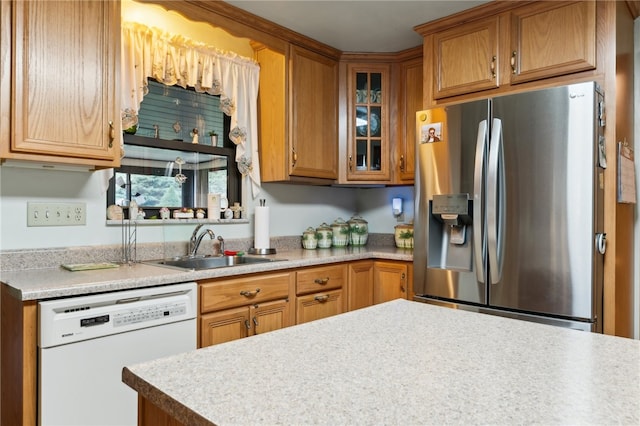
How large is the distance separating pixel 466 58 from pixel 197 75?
66.1 inches

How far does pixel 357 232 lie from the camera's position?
140 inches

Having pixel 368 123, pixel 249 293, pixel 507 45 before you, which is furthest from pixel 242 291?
pixel 507 45

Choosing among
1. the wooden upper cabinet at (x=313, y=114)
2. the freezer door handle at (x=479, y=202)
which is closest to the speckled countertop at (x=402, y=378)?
the freezer door handle at (x=479, y=202)

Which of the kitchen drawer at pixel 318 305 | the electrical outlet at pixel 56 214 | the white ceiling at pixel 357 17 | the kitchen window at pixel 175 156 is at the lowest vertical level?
the kitchen drawer at pixel 318 305

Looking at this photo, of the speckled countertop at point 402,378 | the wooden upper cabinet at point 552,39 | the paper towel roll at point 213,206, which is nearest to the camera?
the speckled countertop at point 402,378

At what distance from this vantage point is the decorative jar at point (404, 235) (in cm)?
334

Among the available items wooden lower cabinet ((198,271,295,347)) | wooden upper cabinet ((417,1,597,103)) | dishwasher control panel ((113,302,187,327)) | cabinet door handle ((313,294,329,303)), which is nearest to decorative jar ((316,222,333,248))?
cabinet door handle ((313,294,329,303))

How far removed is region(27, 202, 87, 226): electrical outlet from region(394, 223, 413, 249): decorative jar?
216 cm

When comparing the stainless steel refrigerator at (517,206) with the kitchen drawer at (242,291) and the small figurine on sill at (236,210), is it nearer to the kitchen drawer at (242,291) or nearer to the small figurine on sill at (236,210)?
the kitchen drawer at (242,291)

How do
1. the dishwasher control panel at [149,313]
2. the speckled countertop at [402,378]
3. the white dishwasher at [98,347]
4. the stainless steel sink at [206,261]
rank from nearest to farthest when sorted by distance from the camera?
the speckled countertop at [402,378] < the white dishwasher at [98,347] < the dishwasher control panel at [149,313] < the stainless steel sink at [206,261]

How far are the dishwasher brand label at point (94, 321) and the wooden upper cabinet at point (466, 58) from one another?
226 centimetres

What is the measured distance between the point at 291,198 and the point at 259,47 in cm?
112

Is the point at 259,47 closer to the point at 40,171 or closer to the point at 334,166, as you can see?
the point at 334,166

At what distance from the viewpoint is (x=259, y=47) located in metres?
3.11
